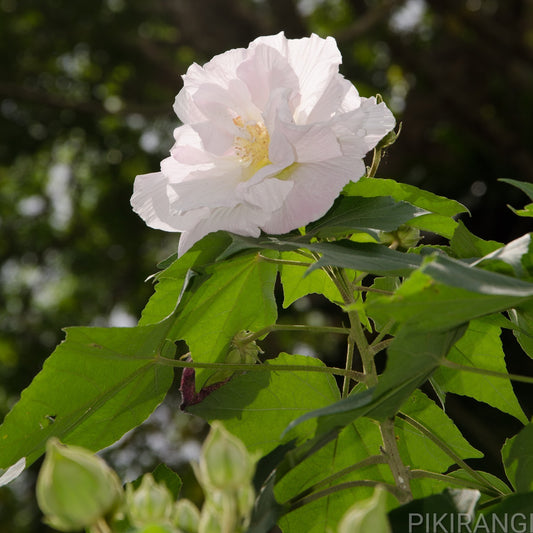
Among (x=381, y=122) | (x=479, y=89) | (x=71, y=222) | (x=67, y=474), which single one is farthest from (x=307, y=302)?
(x=67, y=474)

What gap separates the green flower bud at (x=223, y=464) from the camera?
284 mm

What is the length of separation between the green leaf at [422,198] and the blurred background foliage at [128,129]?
7.89ft

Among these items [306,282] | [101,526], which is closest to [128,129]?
[306,282]

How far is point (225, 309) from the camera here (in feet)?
1.91

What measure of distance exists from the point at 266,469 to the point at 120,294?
3.10 metres

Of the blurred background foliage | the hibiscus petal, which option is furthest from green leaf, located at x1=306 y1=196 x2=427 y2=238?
the blurred background foliage

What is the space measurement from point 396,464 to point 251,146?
0.26m

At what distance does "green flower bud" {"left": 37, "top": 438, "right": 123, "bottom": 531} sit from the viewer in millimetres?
268

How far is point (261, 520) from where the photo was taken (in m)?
0.39

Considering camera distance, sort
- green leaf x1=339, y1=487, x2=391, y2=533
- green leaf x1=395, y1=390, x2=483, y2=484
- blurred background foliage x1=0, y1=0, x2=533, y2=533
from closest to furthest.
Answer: green leaf x1=339, y1=487, x2=391, y2=533
green leaf x1=395, y1=390, x2=483, y2=484
blurred background foliage x1=0, y1=0, x2=533, y2=533

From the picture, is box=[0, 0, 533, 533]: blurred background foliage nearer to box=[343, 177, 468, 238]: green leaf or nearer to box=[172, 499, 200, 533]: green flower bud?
box=[343, 177, 468, 238]: green leaf

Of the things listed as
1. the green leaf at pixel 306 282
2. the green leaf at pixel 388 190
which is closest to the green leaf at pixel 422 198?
the green leaf at pixel 388 190

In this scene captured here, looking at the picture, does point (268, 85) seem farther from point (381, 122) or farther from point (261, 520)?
point (261, 520)

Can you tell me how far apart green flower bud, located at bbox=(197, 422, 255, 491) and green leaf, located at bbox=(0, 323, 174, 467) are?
21 cm
